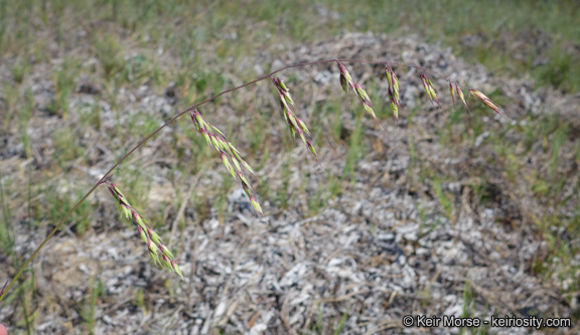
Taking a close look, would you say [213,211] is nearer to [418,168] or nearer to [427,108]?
[418,168]

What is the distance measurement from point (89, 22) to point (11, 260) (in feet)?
14.0

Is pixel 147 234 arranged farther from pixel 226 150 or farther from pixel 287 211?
pixel 287 211

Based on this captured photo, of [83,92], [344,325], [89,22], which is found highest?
[89,22]

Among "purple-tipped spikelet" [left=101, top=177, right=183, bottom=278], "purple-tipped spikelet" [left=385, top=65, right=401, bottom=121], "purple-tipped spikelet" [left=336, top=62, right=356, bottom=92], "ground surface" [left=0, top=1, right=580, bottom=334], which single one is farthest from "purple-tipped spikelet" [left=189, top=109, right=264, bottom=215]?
"ground surface" [left=0, top=1, right=580, bottom=334]

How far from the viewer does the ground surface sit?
2.62 meters

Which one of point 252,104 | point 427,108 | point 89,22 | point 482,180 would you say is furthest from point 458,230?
point 89,22

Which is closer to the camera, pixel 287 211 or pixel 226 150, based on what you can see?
pixel 226 150

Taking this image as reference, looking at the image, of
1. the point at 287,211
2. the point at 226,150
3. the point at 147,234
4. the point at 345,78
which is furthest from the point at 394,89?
the point at 287,211

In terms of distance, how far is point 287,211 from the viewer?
10.6 ft

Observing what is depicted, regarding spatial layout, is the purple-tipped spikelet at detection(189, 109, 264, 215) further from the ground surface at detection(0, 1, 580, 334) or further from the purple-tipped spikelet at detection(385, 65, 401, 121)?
the ground surface at detection(0, 1, 580, 334)

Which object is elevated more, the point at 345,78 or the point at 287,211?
the point at 345,78

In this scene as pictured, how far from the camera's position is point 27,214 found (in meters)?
3.04

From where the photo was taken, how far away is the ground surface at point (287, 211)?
8.59 ft

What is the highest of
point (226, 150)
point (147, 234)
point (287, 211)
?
point (226, 150)
